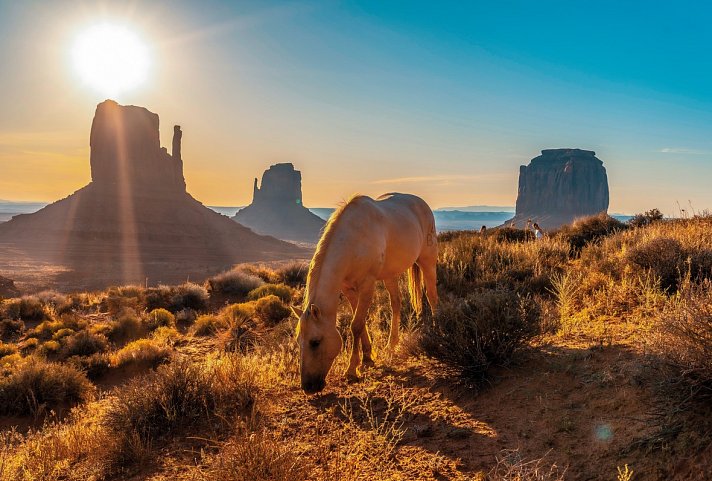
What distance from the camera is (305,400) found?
16.2 ft

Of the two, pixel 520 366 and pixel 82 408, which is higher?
pixel 520 366

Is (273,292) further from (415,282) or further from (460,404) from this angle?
(460,404)

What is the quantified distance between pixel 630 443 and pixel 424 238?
16.5ft

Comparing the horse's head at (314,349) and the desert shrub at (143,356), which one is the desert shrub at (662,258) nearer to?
the horse's head at (314,349)

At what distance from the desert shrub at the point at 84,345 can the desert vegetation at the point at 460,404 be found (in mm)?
2538

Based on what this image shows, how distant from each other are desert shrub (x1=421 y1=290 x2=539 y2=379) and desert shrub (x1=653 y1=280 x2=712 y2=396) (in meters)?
1.64

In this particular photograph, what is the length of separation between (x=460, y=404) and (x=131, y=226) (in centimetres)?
9169

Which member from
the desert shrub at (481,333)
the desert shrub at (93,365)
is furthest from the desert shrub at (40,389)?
the desert shrub at (481,333)

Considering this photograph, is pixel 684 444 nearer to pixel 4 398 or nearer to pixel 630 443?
pixel 630 443

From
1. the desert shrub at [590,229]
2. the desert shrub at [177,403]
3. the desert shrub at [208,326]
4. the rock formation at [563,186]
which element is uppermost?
the rock formation at [563,186]

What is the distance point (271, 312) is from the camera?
488 inches

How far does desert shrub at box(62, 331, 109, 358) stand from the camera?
10961 millimetres

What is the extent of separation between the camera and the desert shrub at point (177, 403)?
4.45 metres

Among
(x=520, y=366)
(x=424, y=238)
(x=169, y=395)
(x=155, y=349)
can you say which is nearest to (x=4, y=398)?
(x=155, y=349)
